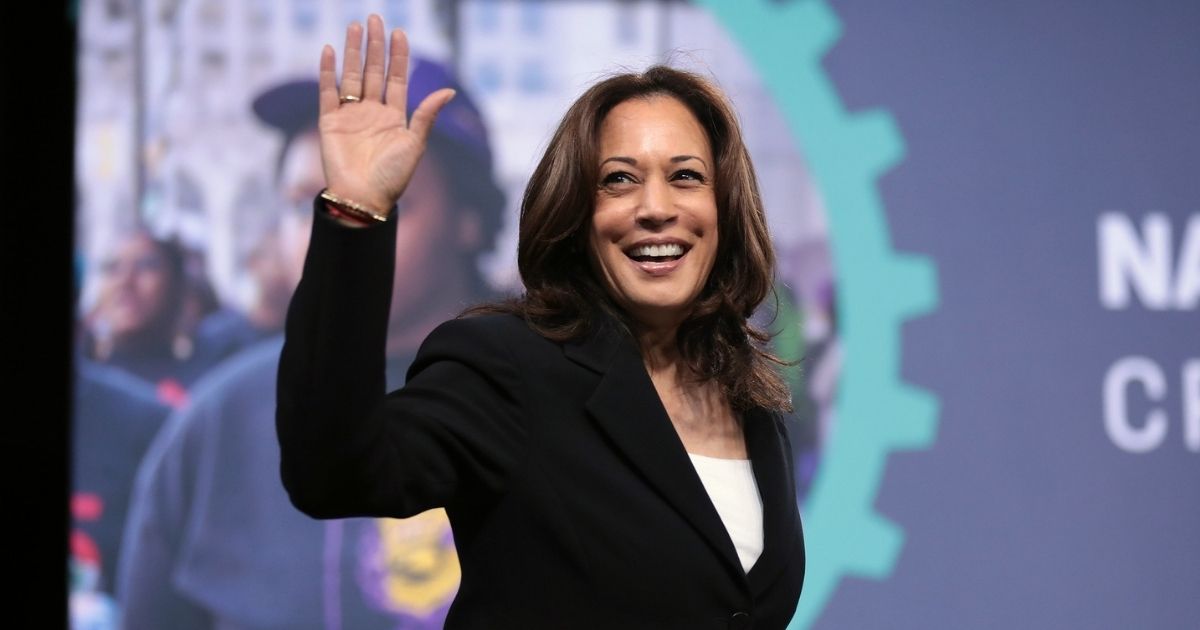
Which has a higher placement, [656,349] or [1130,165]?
[1130,165]

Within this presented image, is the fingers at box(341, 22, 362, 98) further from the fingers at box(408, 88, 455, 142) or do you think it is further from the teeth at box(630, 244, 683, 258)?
the teeth at box(630, 244, 683, 258)

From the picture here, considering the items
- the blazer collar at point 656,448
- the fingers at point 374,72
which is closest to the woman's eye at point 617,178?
the blazer collar at point 656,448

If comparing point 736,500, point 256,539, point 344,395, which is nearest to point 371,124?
point 344,395

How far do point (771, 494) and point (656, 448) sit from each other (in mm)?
201

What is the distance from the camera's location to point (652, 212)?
1.40m

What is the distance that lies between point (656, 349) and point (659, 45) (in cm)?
174

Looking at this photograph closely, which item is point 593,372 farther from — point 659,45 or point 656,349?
point 659,45

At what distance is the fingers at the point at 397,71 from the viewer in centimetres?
105

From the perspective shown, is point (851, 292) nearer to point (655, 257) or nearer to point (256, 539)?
point (256, 539)

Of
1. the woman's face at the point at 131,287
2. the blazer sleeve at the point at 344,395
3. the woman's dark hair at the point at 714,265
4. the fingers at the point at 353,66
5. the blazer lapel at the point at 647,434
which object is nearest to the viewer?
the blazer sleeve at the point at 344,395

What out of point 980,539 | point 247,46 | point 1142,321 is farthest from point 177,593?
point 1142,321

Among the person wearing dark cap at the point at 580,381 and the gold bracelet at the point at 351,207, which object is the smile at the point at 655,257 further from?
the gold bracelet at the point at 351,207

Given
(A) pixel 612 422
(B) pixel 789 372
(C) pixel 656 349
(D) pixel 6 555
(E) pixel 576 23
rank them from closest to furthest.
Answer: (A) pixel 612 422 < (C) pixel 656 349 < (D) pixel 6 555 < (B) pixel 789 372 < (E) pixel 576 23

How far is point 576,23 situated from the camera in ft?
10.0
